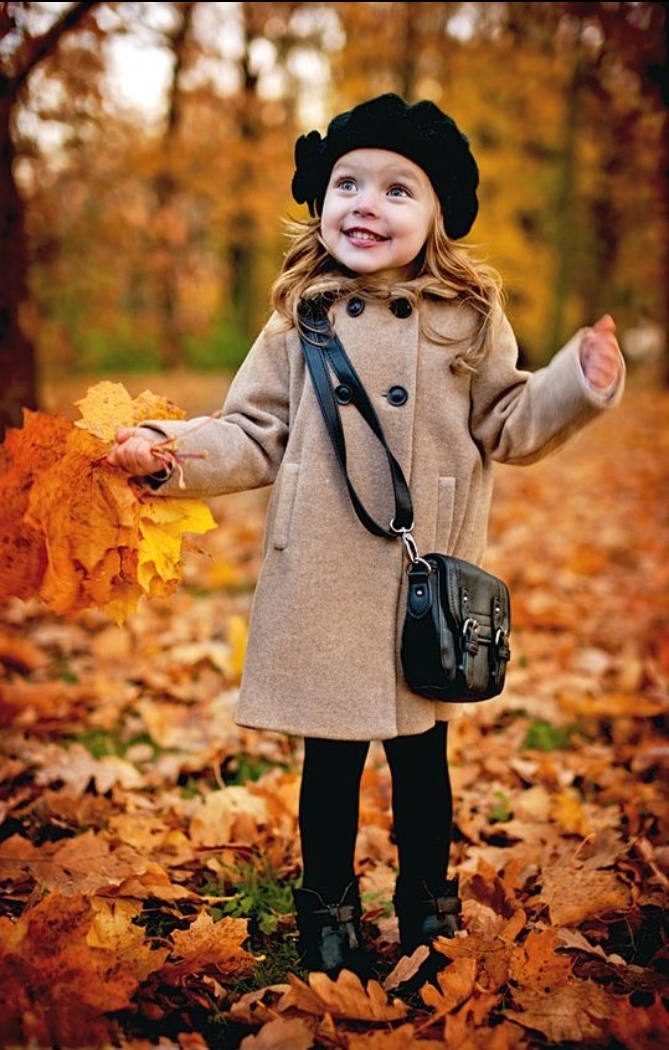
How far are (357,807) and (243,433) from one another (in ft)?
3.20

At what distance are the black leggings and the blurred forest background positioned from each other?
4.19 ft

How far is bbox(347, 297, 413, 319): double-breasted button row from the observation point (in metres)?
2.23

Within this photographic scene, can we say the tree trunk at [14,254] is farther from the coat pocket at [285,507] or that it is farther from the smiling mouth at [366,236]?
the coat pocket at [285,507]

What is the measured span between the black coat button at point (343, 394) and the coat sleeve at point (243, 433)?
0.53 ft

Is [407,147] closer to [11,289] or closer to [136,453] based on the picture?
[136,453]

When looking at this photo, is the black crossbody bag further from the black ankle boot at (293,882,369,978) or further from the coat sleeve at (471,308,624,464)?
the black ankle boot at (293,882,369,978)

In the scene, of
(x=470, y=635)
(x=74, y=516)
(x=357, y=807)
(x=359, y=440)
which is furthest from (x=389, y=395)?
(x=357, y=807)

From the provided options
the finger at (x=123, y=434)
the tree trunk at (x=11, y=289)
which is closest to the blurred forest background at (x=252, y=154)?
the tree trunk at (x=11, y=289)

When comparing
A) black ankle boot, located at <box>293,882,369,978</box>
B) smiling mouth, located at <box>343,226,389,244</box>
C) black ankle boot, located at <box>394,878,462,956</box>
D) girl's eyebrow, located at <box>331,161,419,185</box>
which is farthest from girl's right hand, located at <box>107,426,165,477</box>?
black ankle boot, located at <box>394,878,462,956</box>

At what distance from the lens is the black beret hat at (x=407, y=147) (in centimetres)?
216

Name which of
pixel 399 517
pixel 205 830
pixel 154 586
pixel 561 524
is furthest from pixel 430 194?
pixel 561 524

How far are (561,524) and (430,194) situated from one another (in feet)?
18.0

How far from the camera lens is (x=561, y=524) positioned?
24.5 ft

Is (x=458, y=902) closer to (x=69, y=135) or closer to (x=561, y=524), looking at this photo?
(x=561, y=524)
